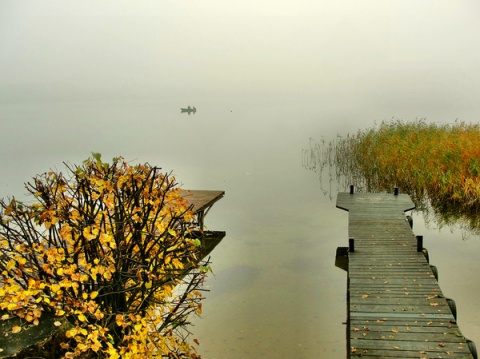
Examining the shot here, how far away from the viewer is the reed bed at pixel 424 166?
13500 millimetres

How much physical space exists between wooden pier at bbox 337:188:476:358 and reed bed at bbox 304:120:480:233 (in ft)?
13.8

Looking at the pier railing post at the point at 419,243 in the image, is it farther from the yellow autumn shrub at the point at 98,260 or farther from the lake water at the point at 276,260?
the yellow autumn shrub at the point at 98,260

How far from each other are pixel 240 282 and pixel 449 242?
555 cm

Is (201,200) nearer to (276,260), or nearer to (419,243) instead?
(276,260)

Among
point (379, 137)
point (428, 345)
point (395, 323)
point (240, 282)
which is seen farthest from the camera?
point (379, 137)

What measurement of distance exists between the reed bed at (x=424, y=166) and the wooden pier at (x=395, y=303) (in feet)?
13.8

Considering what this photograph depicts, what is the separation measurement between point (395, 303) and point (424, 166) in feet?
31.7

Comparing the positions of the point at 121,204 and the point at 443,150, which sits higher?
the point at 443,150

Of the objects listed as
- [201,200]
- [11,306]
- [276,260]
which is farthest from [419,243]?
[11,306]

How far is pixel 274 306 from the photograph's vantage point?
8.62m

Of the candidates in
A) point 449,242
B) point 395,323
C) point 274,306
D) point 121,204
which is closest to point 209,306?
point 274,306

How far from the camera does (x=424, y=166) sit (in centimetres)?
1510

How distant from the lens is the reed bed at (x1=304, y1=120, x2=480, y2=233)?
13500 mm

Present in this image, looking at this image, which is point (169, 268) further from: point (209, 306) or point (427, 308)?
point (209, 306)
